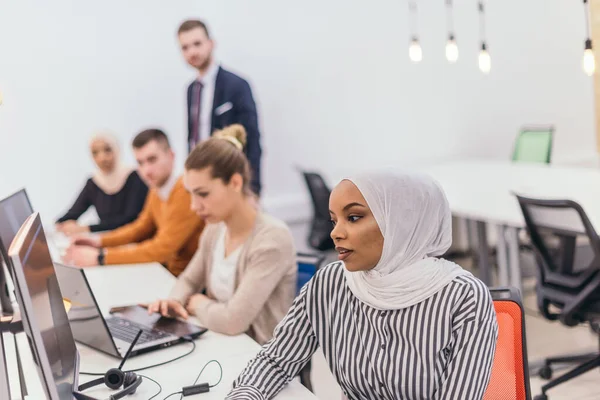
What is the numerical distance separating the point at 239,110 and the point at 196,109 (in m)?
0.38

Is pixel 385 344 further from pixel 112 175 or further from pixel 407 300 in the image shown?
pixel 112 175

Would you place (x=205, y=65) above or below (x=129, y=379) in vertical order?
above

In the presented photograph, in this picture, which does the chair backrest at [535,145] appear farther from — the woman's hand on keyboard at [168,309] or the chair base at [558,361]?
the woman's hand on keyboard at [168,309]

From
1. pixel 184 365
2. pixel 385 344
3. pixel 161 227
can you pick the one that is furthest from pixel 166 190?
pixel 385 344

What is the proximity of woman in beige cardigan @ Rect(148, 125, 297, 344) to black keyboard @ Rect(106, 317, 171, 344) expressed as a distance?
106 mm

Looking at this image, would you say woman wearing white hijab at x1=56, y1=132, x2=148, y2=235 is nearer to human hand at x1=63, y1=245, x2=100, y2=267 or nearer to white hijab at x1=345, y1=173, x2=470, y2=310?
human hand at x1=63, y1=245, x2=100, y2=267

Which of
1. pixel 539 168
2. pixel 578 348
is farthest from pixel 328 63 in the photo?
pixel 578 348

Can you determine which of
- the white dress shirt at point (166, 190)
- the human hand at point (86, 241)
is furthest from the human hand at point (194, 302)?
the human hand at point (86, 241)

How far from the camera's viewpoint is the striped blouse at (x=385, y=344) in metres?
1.38

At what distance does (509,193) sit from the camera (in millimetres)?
4086

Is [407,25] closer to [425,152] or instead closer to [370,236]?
[425,152]

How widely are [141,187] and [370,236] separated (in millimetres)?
3163

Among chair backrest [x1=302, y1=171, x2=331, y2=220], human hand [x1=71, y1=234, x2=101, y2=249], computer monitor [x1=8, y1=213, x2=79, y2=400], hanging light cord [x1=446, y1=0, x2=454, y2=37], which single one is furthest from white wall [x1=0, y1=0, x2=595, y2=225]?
computer monitor [x1=8, y1=213, x2=79, y2=400]

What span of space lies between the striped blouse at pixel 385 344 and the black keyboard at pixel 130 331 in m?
0.49
